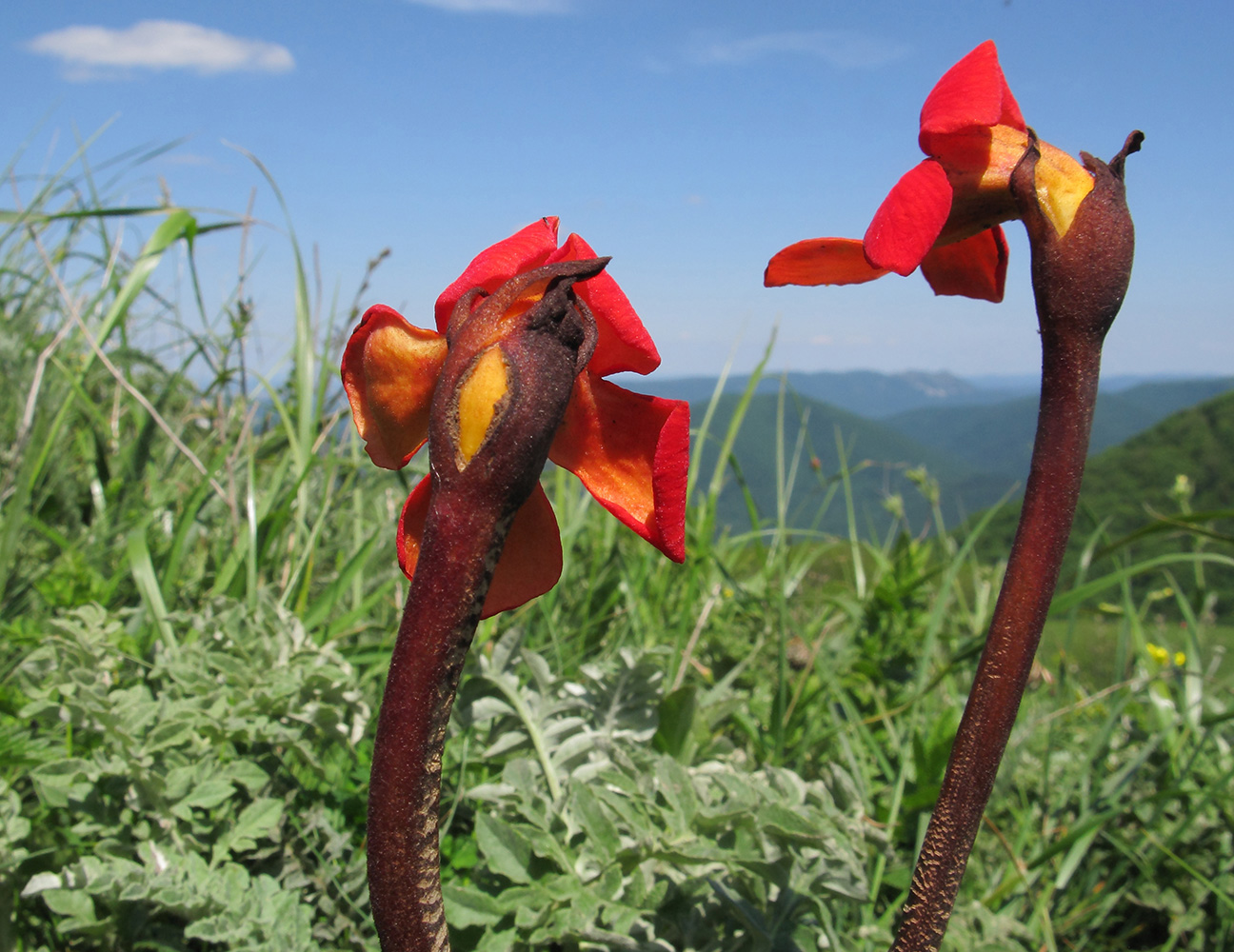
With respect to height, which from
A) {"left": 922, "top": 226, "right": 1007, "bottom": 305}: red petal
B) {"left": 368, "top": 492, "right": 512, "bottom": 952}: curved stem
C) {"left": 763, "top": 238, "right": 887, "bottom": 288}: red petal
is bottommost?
{"left": 368, "top": 492, "right": 512, "bottom": 952}: curved stem

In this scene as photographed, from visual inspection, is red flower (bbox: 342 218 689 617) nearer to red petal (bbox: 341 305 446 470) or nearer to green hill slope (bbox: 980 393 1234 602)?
red petal (bbox: 341 305 446 470)

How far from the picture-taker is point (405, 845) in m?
0.75

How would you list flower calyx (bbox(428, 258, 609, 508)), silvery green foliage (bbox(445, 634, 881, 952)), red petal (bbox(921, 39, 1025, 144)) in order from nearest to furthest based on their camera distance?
flower calyx (bbox(428, 258, 609, 508)) < red petal (bbox(921, 39, 1025, 144)) < silvery green foliage (bbox(445, 634, 881, 952))

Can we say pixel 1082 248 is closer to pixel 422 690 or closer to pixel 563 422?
pixel 563 422

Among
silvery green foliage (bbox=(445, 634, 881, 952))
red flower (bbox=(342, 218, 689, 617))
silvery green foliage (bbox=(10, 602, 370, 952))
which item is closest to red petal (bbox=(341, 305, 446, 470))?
red flower (bbox=(342, 218, 689, 617))

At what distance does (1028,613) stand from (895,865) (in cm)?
146

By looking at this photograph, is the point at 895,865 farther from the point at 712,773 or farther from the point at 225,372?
the point at 225,372

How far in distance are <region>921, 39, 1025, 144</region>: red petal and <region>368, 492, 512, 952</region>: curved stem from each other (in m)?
0.64

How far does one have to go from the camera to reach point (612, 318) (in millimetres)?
807

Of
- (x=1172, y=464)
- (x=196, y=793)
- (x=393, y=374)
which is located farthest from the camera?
(x=1172, y=464)

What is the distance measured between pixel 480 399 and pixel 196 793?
4.06 ft

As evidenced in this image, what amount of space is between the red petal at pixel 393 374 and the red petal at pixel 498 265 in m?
0.03

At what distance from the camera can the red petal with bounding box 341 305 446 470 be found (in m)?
0.82


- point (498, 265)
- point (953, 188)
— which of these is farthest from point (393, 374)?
point (953, 188)
